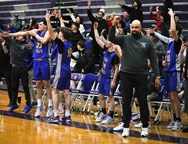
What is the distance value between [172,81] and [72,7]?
8.81 metres

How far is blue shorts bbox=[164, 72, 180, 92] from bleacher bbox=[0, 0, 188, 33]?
16.3 feet

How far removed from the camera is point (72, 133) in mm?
8219

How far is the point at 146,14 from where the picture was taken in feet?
48.3

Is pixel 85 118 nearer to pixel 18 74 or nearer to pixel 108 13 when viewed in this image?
pixel 18 74

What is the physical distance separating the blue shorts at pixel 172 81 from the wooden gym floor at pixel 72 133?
76 cm

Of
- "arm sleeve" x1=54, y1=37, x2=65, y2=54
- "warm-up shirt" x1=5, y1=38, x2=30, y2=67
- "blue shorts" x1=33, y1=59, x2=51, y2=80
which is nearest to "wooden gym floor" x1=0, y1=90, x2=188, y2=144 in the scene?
"blue shorts" x1=33, y1=59, x2=51, y2=80

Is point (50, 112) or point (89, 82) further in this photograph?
point (89, 82)

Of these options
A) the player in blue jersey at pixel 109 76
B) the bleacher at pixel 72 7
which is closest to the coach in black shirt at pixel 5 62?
the player in blue jersey at pixel 109 76

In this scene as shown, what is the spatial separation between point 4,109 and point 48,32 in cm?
261

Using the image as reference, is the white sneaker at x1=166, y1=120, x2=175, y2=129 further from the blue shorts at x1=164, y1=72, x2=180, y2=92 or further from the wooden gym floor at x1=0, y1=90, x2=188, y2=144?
the blue shorts at x1=164, y1=72, x2=180, y2=92

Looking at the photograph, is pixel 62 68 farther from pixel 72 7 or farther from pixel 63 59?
pixel 72 7

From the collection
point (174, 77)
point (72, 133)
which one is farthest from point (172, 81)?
point (72, 133)

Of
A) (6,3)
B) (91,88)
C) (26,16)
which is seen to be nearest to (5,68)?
(91,88)

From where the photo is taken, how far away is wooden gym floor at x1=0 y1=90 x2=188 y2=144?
24.9 feet
